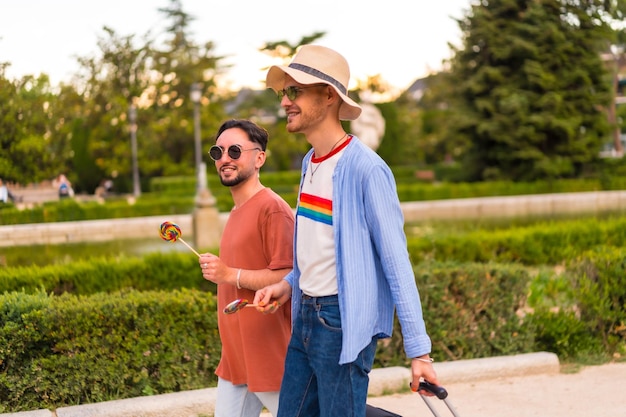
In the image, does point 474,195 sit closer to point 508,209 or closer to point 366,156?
point 508,209

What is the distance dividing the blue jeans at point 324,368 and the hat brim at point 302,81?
2.04 feet

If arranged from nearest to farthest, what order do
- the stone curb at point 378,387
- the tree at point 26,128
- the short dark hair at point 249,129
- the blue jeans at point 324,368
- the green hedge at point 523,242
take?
the blue jeans at point 324,368 < the short dark hair at point 249,129 < the stone curb at point 378,387 < the tree at point 26,128 < the green hedge at point 523,242

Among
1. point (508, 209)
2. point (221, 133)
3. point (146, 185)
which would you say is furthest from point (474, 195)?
point (221, 133)

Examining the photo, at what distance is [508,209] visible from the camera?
24.7 metres

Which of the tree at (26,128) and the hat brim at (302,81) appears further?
the tree at (26,128)

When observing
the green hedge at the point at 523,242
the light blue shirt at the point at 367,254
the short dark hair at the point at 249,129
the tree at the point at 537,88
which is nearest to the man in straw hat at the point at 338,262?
the light blue shirt at the point at 367,254

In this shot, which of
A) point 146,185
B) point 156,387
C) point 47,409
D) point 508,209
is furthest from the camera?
point 146,185

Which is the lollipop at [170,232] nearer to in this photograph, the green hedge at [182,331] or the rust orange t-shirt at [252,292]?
the rust orange t-shirt at [252,292]

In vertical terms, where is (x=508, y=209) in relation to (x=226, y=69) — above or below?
below

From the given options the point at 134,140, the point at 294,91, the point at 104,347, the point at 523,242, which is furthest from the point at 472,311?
the point at 134,140

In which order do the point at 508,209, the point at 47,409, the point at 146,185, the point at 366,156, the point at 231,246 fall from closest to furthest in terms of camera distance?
1. the point at 366,156
2. the point at 231,246
3. the point at 47,409
4. the point at 508,209
5. the point at 146,185

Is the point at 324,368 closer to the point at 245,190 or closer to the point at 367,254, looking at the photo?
the point at 367,254

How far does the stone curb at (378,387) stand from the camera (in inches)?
169

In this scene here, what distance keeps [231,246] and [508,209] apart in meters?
22.5
